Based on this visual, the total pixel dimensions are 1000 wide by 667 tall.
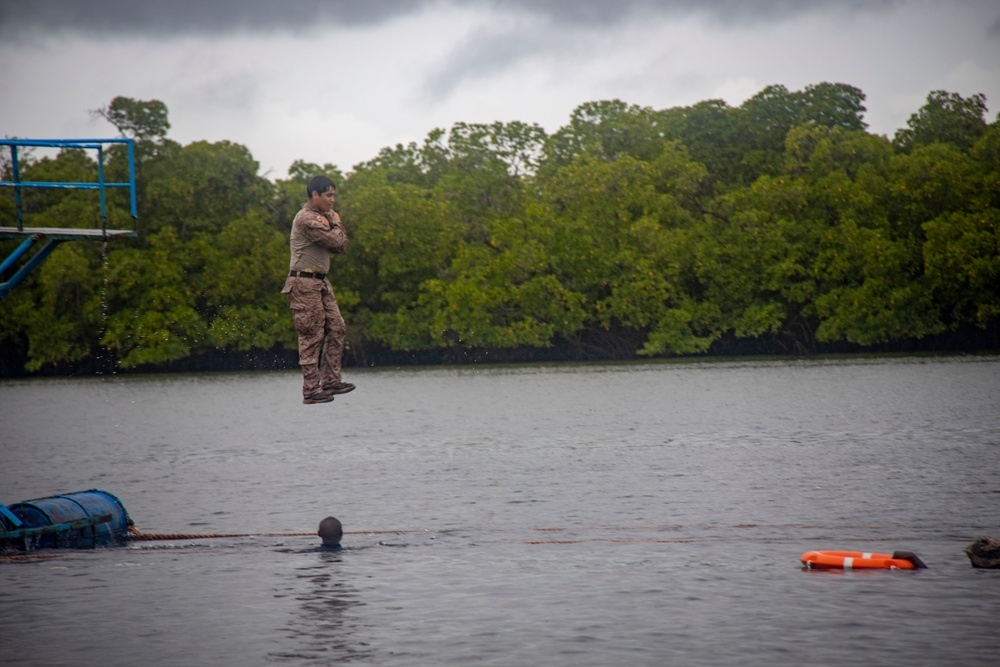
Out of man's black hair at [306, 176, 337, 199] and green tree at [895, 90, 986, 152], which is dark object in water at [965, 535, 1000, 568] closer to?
man's black hair at [306, 176, 337, 199]

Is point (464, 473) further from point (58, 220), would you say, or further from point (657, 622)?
point (58, 220)

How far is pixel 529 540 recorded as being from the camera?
24312mm

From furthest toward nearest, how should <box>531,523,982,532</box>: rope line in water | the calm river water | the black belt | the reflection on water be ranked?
<box>531,523,982,532</box>: rope line in water, the black belt, the calm river water, the reflection on water

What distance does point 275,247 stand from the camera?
10638 cm

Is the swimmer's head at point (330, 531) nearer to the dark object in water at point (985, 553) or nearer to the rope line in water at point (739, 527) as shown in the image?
the rope line in water at point (739, 527)

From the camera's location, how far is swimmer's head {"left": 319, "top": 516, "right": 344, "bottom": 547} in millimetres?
22219

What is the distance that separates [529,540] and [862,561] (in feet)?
22.1

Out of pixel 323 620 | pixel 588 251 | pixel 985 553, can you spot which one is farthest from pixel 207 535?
pixel 588 251

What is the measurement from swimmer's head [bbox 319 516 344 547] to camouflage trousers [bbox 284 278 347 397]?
20.8 feet

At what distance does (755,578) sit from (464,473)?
1775 cm

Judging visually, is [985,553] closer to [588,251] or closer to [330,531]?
[330,531]

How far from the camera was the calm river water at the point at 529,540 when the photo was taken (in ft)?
51.3

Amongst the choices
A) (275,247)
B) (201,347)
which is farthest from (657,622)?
(201,347)

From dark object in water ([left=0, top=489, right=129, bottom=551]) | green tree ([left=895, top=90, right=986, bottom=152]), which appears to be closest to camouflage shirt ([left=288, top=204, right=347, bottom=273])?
dark object in water ([left=0, top=489, right=129, bottom=551])
